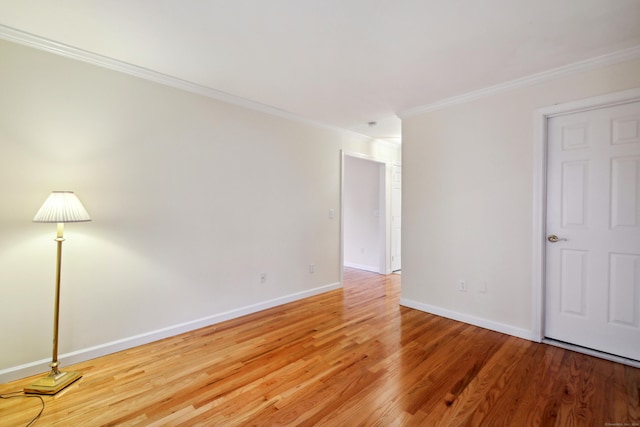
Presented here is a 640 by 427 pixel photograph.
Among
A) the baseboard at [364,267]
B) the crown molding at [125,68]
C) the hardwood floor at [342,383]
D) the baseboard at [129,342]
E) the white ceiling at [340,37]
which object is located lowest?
the hardwood floor at [342,383]

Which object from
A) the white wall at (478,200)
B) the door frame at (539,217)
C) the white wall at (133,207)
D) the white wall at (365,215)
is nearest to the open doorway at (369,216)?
the white wall at (365,215)

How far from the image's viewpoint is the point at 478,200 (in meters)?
3.11

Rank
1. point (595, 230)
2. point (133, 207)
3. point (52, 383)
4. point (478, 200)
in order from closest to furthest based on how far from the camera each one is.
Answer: point (52, 383), point (595, 230), point (133, 207), point (478, 200)

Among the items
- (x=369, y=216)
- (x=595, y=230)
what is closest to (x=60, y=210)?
(x=595, y=230)

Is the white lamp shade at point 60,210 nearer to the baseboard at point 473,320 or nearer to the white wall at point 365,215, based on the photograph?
the baseboard at point 473,320

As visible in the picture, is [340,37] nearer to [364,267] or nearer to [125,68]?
[125,68]

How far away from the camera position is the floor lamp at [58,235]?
6.48ft

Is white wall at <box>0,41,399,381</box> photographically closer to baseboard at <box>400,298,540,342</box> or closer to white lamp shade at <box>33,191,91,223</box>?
white lamp shade at <box>33,191,91,223</box>

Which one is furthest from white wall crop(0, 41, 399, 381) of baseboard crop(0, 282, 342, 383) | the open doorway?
the open doorway

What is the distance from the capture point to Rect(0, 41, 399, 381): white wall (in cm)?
214

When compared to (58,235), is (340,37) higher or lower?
higher

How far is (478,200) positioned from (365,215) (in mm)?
2765

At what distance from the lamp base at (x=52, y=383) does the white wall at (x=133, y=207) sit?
0.24m

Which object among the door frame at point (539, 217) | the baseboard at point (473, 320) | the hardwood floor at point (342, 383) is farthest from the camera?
the baseboard at point (473, 320)
